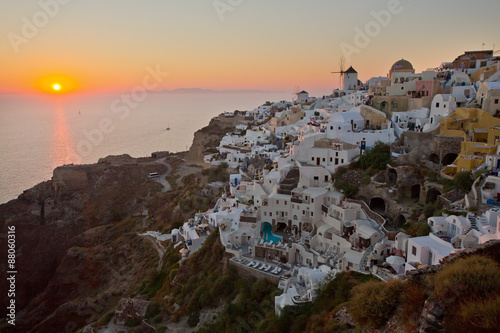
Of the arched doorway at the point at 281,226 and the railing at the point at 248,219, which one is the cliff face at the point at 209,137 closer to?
the railing at the point at 248,219

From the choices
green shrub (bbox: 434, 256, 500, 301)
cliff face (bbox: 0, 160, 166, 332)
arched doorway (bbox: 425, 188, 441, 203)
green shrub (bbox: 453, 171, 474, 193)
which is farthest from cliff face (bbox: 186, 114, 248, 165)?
green shrub (bbox: 434, 256, 500, 301)

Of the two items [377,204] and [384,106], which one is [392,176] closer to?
[377,204]

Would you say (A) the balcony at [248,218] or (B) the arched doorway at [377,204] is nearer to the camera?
(B) the arched doorway at [377,204]

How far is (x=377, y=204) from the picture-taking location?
73.2ft

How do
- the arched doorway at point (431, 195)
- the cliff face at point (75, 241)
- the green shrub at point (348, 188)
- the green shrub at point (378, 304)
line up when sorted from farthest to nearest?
1. the cliff face at point (75, 241)
2. the green shrub at point (348, 188)
3. the arched doorway at point (431, 195)
4. the green shrub at point (378, 304)

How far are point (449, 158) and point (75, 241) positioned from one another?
34663 millimetres

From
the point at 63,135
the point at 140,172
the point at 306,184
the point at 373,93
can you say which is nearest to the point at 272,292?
the point at 306,184

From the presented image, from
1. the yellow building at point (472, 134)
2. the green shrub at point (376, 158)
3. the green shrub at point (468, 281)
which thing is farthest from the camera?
the green shrub at point (376, 158)

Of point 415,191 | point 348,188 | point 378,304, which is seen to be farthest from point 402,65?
point 378,304

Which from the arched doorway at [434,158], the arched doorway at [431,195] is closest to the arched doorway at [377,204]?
the arched doorway at [431,195]

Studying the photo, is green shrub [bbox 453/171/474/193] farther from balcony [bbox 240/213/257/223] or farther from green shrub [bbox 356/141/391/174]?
balcony [bbox 240/213/257/223]

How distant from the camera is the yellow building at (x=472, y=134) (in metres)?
19.3

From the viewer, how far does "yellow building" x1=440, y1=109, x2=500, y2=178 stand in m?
19.3

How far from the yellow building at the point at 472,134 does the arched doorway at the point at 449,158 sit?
1.26m
